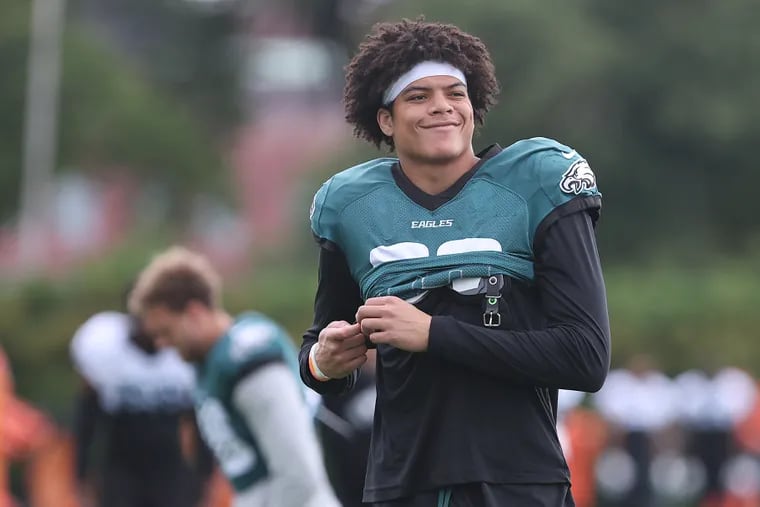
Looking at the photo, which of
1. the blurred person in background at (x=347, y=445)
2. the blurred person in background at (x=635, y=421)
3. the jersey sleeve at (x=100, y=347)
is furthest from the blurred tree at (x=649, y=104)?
the blurred person in background at (x=347, y=445)

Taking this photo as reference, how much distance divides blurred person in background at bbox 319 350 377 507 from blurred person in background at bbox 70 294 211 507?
139cm

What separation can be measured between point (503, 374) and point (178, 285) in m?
3.09

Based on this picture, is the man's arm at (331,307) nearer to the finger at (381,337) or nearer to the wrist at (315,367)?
the wrist at (315,367)

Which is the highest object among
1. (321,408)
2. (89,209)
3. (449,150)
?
(89,209)

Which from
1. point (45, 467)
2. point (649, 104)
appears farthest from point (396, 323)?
point (649, 104)

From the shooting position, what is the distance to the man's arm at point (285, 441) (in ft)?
20.2

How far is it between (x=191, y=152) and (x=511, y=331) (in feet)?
135

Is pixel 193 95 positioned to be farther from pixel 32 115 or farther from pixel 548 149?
pixel 548 149

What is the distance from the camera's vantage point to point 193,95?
48.2 metres

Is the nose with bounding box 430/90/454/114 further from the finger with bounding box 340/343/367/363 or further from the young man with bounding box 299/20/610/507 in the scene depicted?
the finger with bounding box 340/343/367/363

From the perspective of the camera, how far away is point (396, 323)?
4.11 metres

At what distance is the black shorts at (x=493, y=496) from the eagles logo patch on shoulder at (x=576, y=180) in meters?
0.72

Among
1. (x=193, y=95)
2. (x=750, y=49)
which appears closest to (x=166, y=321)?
(x=750, y=49)

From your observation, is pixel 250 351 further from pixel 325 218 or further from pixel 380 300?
pixel 380 300
